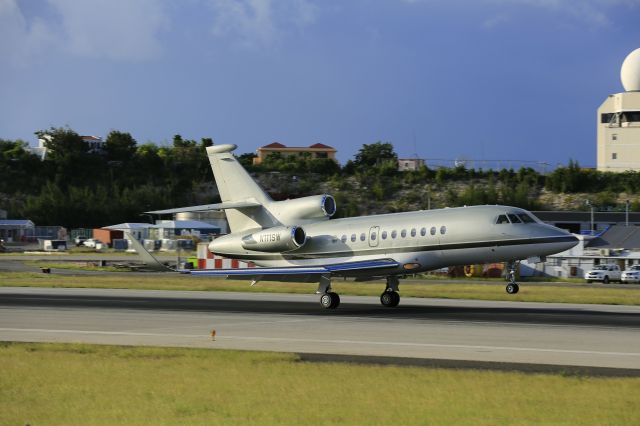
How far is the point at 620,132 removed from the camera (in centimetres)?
12325

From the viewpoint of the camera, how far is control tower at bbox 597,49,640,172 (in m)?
119

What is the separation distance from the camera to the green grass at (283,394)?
13.7 meters

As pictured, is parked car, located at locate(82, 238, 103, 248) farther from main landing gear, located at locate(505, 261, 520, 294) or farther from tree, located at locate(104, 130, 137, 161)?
main landing gear, located at locate(505, 261, 520, 294)

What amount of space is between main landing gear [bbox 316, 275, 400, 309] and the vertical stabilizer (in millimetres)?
4000

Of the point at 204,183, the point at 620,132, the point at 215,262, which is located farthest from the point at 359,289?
the point at 620,132

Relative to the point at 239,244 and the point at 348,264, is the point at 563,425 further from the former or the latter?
the point at 239,244

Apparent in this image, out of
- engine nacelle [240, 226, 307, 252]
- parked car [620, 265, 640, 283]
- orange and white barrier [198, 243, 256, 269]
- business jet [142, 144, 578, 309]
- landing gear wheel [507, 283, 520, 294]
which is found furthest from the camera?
parked car [620, 265, 640, 283]

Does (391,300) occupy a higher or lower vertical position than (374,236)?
lower

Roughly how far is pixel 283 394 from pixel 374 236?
18.3 metres

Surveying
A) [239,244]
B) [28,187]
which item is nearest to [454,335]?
[239,244]

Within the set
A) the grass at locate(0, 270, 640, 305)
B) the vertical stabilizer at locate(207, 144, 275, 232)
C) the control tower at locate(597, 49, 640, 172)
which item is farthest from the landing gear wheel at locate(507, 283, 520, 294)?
the control tower at locate(597, 49, 640, 172)

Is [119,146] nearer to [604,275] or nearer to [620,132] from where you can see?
[620,132]

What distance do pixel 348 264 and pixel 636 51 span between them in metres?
88.4

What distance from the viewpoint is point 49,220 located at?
123 metres
